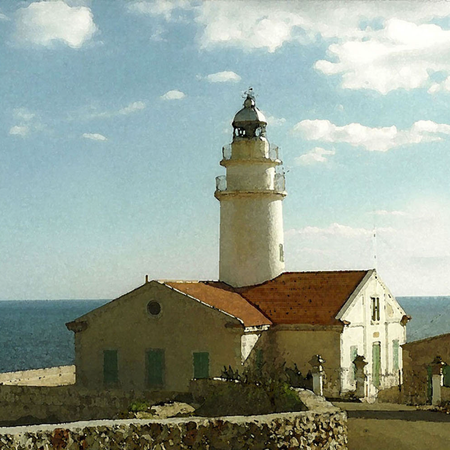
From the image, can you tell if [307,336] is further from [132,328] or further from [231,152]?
[231,152]

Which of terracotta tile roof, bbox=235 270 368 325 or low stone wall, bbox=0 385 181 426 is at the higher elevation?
terracotta tile roof, bbox=235 270 368 325

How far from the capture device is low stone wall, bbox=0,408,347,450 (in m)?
10.5

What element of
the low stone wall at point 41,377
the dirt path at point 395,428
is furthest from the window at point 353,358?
the low stone wall at point 41,377

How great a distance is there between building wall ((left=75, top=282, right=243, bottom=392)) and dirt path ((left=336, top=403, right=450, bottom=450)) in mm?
5460

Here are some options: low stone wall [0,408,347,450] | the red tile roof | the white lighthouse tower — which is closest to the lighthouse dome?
the white lighthouse tower

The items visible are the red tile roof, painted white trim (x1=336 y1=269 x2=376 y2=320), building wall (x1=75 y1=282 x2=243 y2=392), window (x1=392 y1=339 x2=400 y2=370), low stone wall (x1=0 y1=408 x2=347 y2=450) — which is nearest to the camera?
low stone wall (x1=0 y1=408 x2=347 y2=450)

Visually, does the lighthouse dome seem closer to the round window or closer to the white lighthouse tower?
the white lighthouse tower

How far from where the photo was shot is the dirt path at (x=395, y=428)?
15180 millimetres

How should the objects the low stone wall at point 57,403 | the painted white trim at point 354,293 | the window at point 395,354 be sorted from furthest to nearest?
1. the window at point 395,354
2. the painted white trim at point 354,293
3. the low stone wall at point 57,403

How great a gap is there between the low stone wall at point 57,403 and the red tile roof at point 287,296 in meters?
4.63

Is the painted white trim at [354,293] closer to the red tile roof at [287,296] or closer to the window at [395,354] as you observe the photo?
the red tile roof at [287,296]

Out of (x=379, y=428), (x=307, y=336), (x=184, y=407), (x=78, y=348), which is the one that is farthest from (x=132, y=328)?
(x=379, y=428)

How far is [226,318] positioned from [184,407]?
19.8 feet

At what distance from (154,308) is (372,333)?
27.1 ft
